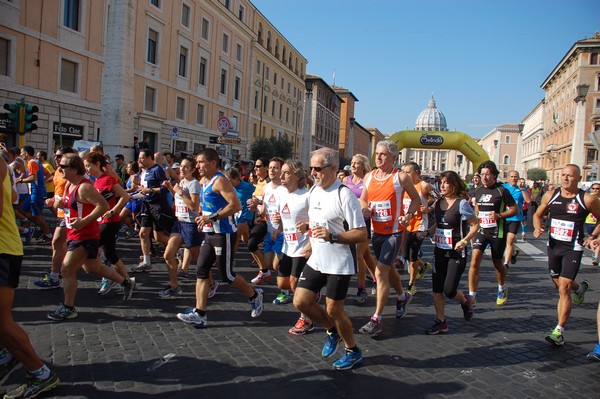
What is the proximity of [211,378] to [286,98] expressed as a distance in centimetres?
5351

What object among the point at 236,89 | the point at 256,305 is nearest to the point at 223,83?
the point at 236,89

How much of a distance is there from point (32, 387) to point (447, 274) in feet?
13.4

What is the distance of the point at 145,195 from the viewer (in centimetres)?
746

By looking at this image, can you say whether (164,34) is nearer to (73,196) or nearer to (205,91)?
(205,91)

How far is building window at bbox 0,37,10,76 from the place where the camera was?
62.2 feet

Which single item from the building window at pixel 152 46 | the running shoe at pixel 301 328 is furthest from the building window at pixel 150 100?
the running shoe at pixel 301 328

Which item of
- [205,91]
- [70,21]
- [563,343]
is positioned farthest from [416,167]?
[205,91]

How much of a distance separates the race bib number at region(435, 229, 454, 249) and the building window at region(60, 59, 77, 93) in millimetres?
21796

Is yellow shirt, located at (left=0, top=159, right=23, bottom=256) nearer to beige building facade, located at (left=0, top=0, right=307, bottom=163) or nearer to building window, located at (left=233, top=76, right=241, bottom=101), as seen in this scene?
beige building facade, located at (left=0, top=0, right=307, bottom=163)

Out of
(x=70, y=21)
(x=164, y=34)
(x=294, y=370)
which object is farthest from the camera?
(x=164, y=34)

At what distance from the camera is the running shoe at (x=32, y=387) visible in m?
3.37

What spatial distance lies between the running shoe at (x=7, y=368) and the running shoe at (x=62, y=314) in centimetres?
146

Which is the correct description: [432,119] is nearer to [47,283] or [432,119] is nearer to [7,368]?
[47,283]

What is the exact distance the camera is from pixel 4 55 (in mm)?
19109
